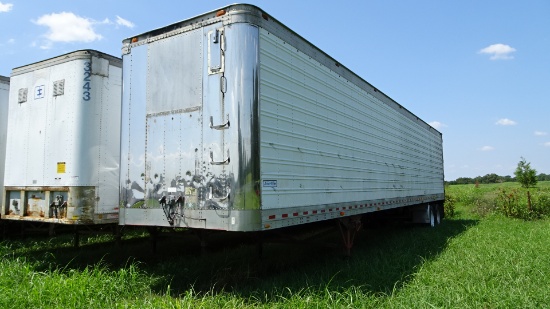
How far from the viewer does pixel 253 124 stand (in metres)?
5.03

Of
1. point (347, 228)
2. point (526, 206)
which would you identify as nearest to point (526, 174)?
point (526, 206)

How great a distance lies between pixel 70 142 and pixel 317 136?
405 cm

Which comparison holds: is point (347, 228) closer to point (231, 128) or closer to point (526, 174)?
point (231, 128)

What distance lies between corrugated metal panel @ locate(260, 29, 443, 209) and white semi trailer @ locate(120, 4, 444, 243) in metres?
0.03

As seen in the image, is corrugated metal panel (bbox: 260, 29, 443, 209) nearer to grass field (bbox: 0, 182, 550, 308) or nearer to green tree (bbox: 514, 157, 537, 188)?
grass field (bbox: 0, 182, 550, 308)

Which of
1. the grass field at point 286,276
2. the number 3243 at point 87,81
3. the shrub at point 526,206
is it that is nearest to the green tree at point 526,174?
the shrub at point 526,206

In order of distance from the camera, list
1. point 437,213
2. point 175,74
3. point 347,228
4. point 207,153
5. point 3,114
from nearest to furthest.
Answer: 1. point 207,153
2. point 175,74
3. point 347,228
4. point 3,114
5. point 437,213

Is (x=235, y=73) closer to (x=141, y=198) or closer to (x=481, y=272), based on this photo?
(x=141, y=198)

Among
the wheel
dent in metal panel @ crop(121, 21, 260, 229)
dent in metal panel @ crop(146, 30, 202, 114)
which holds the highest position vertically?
dent in metal panel @ crop(146, 30, 202, 114)

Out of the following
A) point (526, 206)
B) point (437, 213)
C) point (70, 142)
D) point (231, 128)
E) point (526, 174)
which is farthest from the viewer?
point (526, 174)

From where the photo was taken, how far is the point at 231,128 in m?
5.08

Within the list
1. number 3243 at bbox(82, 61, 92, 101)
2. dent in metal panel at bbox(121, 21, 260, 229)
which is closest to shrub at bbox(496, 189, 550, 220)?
dent in metal panel at bbox(121, 21, 260, 229)

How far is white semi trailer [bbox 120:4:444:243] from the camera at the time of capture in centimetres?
507

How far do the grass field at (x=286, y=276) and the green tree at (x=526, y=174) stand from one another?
2974 cm
